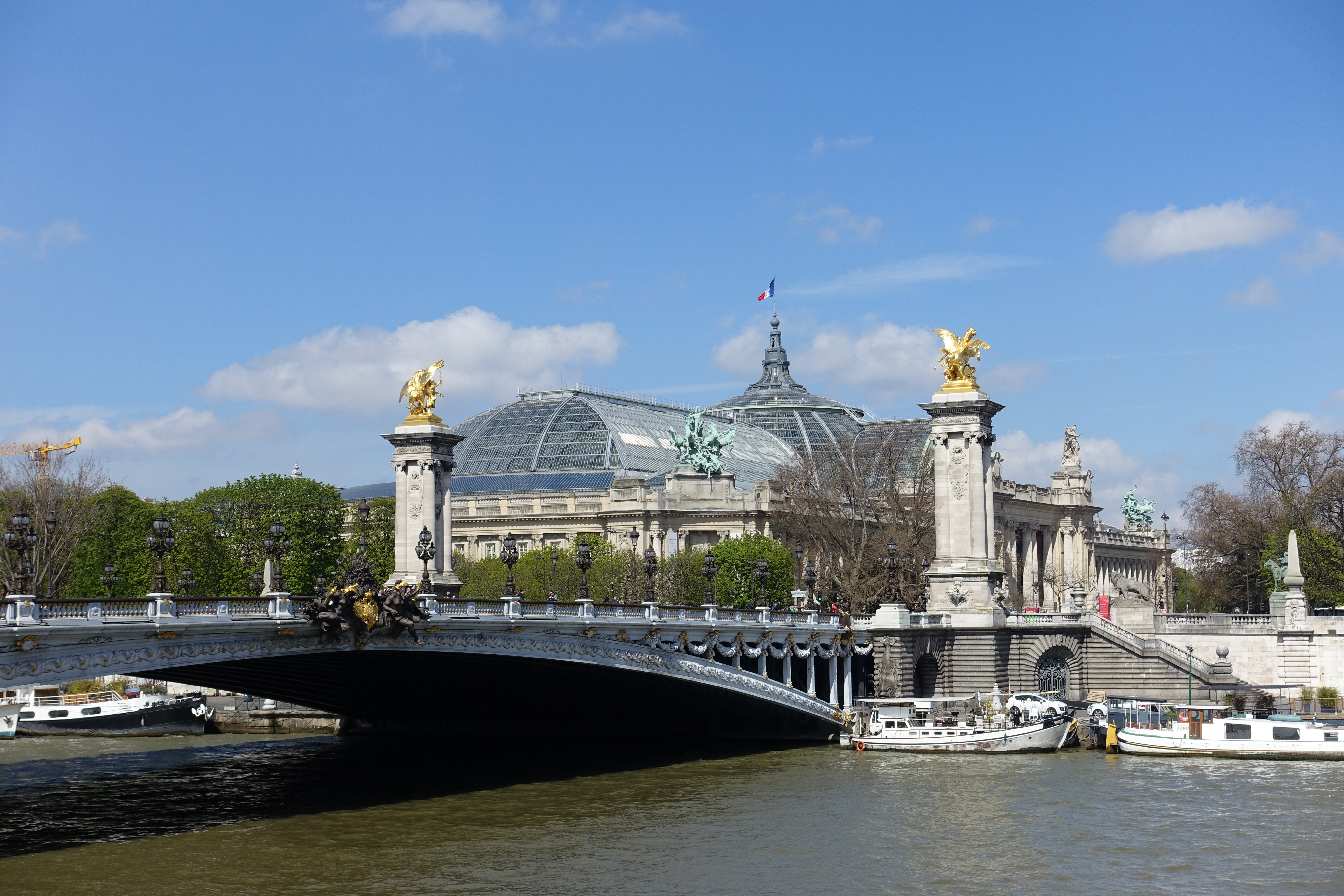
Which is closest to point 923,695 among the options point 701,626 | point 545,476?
point 701,626

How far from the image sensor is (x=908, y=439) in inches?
4173

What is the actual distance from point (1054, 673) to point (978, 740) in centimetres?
1175

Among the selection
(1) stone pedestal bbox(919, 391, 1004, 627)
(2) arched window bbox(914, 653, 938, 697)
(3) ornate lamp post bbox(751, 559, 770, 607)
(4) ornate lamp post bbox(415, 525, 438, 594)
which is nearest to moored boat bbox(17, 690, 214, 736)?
(4) ornate lamp post bbox(415, 525, 438, 594)

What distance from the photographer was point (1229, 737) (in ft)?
187

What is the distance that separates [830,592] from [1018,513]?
195 feet

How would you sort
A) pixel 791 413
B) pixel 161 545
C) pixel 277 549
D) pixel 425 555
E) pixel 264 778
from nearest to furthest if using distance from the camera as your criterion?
pixel 161 545, pixel 277 549, pixel 425 555, pixel 264 778, pixel 791 413

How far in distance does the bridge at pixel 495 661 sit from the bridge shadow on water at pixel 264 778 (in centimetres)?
130

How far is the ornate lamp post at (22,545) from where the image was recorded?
34.1 m

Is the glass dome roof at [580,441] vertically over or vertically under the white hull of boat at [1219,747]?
over

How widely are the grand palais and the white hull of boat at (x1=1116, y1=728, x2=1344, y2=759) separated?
17.1m

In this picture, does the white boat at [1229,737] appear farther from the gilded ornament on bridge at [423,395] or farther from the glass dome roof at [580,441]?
the glass dome roof at [580,441]

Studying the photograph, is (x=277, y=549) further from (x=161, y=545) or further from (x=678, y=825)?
(x=678, y=825)

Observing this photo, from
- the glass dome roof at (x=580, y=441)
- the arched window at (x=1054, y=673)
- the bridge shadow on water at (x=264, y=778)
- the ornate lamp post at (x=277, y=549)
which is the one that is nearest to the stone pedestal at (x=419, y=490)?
the bridge shadow on water at (x=264, y=778)

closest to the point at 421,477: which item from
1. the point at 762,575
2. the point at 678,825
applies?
the point at 762,575
